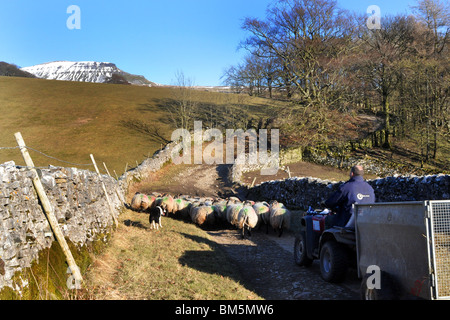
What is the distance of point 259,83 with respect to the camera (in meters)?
36.7

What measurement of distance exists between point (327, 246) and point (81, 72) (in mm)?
135892

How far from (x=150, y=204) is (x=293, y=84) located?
21942 millimetres

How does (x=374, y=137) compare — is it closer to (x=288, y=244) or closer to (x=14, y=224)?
(x=288, y=244)

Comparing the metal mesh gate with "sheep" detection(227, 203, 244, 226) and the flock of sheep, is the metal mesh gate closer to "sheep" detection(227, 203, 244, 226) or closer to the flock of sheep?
the flock of sheep

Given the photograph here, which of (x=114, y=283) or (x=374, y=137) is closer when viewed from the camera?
(x=114, y=283)

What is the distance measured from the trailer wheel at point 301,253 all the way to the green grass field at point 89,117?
25.0m

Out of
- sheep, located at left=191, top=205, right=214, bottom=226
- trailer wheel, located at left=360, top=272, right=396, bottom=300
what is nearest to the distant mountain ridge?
sheep, located at left=191, top=205, right=214, bottom=226

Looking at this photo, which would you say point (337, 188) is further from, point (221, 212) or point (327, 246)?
point (327, 246)

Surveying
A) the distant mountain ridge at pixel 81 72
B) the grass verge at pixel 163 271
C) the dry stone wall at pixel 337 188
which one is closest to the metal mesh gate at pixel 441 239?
the grass verge at pixel 163 271

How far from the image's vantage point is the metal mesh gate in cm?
389

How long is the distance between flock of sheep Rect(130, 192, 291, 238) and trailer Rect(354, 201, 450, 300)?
762 centimetres

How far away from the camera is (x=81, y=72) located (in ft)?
413

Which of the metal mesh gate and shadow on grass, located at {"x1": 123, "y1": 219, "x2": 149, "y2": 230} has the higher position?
the metal mesh gate
